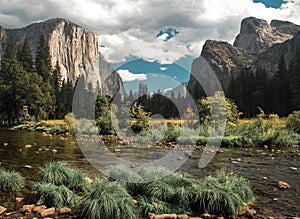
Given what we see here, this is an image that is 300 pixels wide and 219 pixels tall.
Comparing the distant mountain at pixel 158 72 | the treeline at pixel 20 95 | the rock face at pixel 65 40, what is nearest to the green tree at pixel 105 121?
the treeline at pixel 20 95

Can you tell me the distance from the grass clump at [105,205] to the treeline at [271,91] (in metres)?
49.9

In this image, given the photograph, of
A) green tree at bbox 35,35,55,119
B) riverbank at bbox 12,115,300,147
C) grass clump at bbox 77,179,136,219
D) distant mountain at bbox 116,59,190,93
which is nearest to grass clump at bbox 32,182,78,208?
grass clump at bbox 77,179,136,219

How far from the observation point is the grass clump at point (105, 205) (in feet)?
18.6

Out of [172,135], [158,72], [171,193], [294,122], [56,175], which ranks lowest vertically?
[171,193]

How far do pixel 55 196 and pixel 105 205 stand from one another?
1.51 m

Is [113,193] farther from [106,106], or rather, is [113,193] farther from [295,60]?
[295,60]

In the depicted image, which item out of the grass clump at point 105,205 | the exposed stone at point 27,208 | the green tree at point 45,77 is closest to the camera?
the grass clump at point 105,205

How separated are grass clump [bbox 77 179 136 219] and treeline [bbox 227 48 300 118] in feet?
164

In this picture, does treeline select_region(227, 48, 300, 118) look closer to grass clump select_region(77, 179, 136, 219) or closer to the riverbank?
the riverbank

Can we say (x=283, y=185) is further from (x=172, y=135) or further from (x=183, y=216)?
(x=172, y=135)

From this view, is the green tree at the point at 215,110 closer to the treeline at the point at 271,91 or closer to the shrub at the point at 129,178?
the shrub at the point at 129,178

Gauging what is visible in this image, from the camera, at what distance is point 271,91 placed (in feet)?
192

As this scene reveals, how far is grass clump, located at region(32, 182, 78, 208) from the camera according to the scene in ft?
21.5

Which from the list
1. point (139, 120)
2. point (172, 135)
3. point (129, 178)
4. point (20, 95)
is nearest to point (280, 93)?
point (139, 120)
